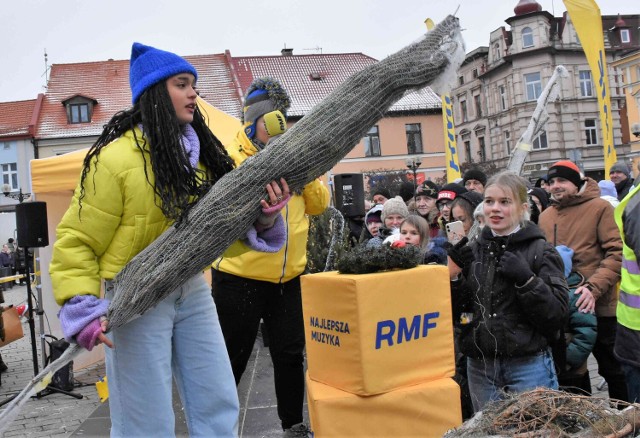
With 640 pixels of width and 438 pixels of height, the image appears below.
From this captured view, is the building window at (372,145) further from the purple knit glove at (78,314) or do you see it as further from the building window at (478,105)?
the purple knit glove at (78,314)

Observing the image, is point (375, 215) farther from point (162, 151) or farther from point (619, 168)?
point (619, 168)

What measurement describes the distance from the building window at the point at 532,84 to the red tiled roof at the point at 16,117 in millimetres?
36959

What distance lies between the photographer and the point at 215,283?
4.17m

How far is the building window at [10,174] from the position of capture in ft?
137

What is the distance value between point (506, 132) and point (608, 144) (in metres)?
48.8

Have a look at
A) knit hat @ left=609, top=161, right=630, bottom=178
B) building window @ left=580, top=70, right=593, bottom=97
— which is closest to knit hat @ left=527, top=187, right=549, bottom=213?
knit hat @ left=609, top=161, right=630, bottom=178

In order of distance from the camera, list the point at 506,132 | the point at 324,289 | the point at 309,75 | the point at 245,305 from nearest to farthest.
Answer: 1. the point at 324,289
2. the point at 245,305
3. the point at 309,75
4. the point at 506,132

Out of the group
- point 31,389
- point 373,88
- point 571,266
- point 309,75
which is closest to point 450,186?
point 571,266

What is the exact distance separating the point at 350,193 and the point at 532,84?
4975cm

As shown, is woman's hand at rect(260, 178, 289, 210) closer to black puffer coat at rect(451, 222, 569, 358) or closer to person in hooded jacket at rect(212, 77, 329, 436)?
person in hooded jacket at rect(212, 77, 329, 436)

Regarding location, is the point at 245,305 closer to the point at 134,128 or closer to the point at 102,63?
the point at 134,128

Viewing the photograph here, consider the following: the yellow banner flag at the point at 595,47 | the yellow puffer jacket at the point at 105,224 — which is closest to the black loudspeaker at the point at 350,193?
the yellow banner flag at the point at 595,47

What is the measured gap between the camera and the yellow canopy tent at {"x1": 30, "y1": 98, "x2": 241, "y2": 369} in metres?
7.36

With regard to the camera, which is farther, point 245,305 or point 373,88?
point 245,305
